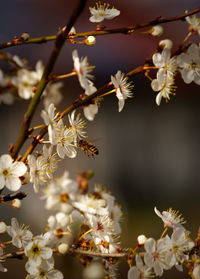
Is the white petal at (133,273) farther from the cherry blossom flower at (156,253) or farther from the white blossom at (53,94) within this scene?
the white blossom at (53,94)

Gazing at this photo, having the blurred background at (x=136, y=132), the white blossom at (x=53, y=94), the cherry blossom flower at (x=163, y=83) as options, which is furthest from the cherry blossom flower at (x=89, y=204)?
the blurred background at (x=136, y=132)

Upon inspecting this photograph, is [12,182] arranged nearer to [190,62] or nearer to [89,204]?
[89,204]

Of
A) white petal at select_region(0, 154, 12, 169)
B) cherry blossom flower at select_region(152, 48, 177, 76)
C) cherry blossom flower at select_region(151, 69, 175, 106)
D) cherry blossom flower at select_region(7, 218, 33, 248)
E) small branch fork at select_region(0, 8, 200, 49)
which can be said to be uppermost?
small branch fork at select_region(0, 8, 200, 49)

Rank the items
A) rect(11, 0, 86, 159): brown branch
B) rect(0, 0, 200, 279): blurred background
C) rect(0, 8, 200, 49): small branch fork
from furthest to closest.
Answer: rect(0, 0, 200, 279): blurred background < rect(0, 8, 200, 49): small branch fork < rect(11, 0, 86, 159): brown branch

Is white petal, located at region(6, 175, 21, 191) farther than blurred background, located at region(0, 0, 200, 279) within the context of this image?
No

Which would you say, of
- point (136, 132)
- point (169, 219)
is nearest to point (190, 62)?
point (169, 219)

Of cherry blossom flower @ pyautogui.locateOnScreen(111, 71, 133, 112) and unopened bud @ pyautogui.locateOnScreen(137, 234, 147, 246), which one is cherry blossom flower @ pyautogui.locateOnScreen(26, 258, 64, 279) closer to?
unopened bud @ pyautogui.locateOnScreen(137, 234, 147, 246)

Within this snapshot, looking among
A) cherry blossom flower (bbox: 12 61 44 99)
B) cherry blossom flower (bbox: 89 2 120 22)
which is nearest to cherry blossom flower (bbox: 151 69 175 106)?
cherry blossom flower (bbox: 89 2 120 22)
